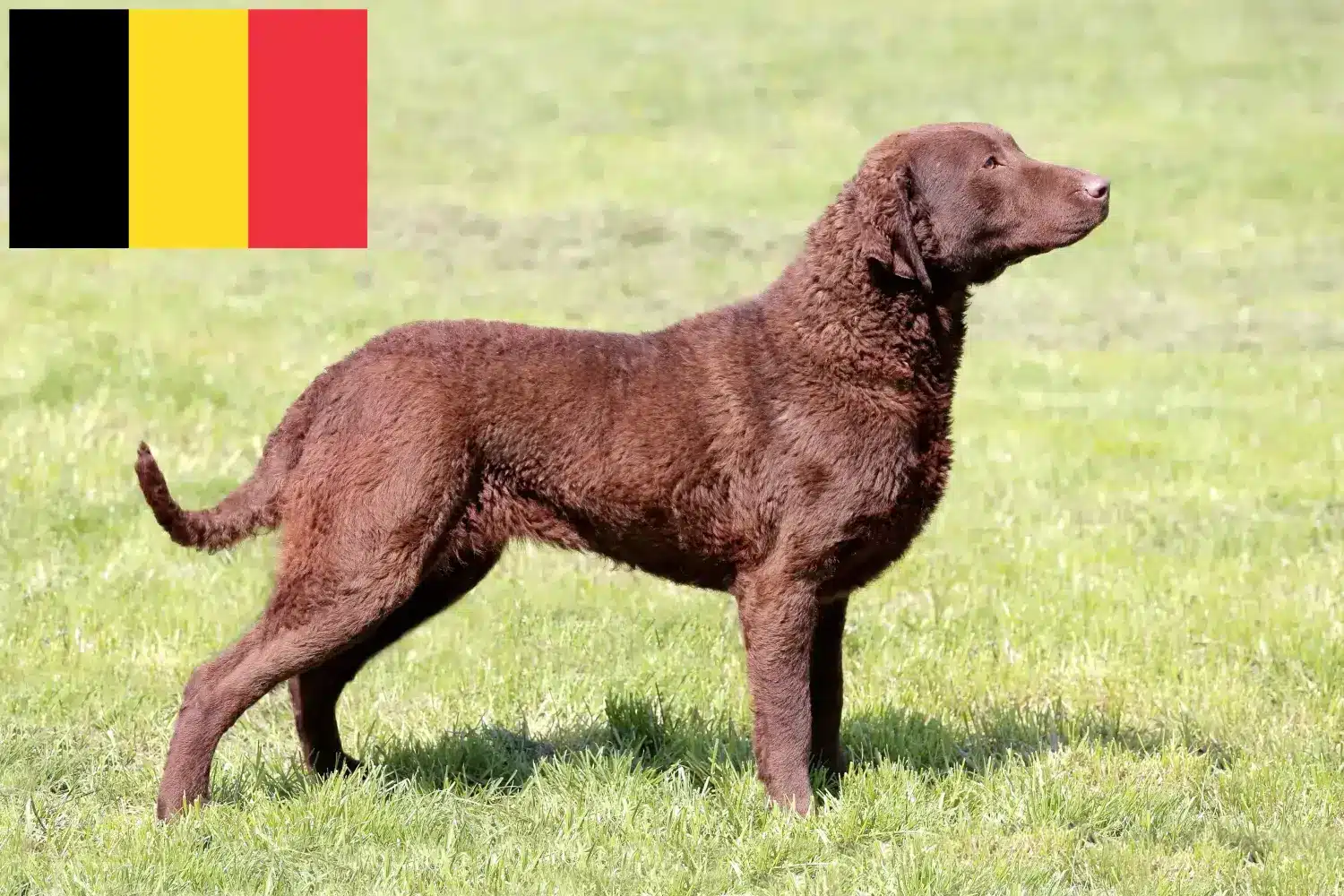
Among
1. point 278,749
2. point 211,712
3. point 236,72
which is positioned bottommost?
point 278,749

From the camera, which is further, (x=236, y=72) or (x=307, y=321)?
(x=236, y=72)

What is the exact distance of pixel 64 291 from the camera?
43.4ft

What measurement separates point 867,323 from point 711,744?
5.02 feet

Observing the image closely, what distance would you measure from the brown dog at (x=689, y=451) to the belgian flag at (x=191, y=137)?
36.4 ft

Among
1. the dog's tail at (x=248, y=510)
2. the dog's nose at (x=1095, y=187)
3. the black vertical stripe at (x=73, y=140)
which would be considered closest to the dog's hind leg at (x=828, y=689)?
the dog's nose at (x=1095, y=187)

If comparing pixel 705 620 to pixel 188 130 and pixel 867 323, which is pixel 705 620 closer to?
pixel 867 323

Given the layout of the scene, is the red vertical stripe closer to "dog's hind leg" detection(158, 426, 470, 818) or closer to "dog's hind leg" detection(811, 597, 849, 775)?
"dog's hind leg" detection(158, 426, 470, 818)

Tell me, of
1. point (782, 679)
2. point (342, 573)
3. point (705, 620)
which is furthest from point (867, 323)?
point (705, 620)

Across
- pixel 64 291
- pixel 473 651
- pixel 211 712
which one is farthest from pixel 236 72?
pixel 211 712

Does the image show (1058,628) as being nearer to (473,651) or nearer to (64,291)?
(473,651)

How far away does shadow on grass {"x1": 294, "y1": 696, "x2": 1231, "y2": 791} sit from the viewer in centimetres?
516

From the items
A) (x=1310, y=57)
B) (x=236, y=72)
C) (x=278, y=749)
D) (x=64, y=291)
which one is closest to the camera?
(x=278, y=749)

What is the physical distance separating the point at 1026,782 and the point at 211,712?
7.99 ft

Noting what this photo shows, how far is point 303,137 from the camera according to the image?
15766mm
